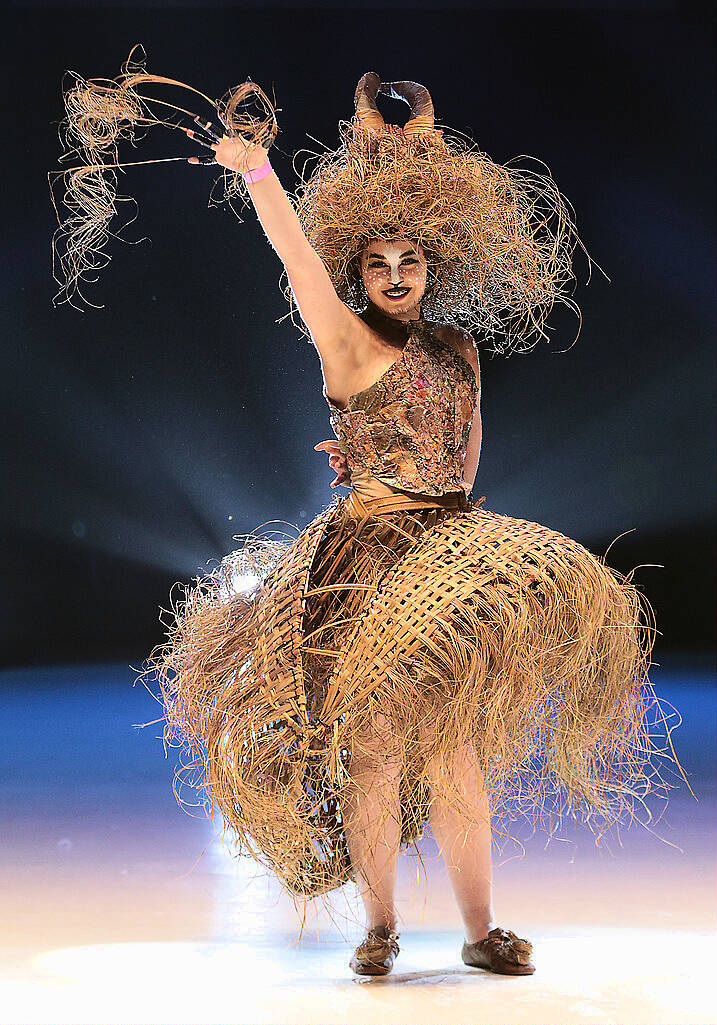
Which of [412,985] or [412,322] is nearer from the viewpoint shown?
[412,985]

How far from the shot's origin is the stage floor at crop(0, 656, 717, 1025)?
1.85 m

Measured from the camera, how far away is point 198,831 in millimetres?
3086

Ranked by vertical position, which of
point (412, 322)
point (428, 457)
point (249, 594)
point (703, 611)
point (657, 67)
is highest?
point (657, 67)

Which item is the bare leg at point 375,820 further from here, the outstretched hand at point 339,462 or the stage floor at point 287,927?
the outstretched hand at point 339,462

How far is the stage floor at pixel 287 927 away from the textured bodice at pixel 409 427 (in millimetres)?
767

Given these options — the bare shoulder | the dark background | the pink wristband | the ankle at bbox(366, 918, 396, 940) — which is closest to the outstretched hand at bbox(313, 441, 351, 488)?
the bare shoulder

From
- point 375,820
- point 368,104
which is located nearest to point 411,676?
point 375,820

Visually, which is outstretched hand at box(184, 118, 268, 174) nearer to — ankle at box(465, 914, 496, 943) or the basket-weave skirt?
the basket-weave skirt

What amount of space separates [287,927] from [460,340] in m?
1.09

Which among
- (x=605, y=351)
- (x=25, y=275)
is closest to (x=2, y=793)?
(x=25, y=275)

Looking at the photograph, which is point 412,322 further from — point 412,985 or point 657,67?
point 657,67

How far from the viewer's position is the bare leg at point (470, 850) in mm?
2008

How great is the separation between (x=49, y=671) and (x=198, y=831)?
100 inches

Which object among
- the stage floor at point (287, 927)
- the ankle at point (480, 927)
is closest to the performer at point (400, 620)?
the ankle at point (480, 927)
